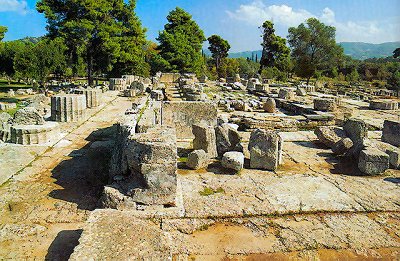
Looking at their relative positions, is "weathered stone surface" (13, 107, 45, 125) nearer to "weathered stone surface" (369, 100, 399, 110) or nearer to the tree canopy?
"weathered stone surface" (369, 100, 399, 110)

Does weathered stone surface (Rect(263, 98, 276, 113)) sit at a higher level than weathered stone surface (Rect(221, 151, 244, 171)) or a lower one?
higher

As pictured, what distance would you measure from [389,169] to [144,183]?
5955 millimetres

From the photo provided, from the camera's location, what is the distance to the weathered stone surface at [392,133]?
9.91 m

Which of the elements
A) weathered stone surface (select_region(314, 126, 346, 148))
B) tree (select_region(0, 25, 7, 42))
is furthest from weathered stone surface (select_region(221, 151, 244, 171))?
tree (select_region(0, 25, 7, 42))

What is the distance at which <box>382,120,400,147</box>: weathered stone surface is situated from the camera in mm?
9906

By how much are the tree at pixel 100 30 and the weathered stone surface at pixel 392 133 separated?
23.5 m

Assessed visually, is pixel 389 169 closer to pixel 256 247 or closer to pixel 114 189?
pixel 256 247

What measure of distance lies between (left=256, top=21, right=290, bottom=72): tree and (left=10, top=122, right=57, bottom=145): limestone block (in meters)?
44.3

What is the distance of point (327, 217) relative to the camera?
5.14 meters

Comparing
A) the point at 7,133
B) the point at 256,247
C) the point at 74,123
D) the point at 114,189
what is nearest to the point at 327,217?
the point at 256,247

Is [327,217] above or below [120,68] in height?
below

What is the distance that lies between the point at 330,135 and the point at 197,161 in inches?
191

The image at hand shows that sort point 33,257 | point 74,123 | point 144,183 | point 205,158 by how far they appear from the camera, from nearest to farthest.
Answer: point 33,257
point 144,183
point 205,158
point 74,123

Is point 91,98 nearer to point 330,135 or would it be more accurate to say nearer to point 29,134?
point 29,134
